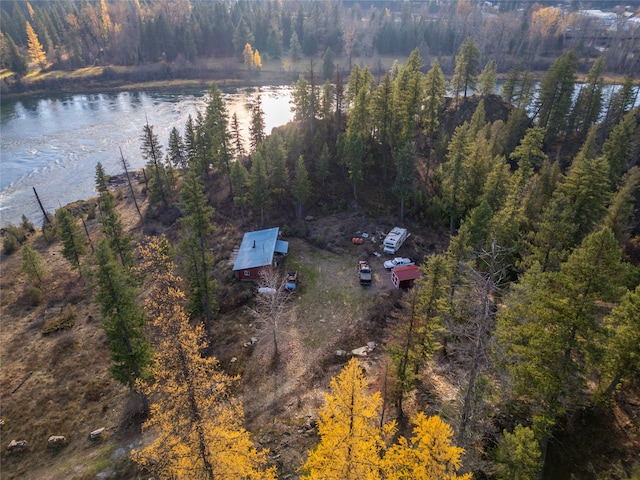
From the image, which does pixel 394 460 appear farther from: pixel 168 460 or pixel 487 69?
pixel 487 69

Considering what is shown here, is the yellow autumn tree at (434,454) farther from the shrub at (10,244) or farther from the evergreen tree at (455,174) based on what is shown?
the shrub at (10,244)

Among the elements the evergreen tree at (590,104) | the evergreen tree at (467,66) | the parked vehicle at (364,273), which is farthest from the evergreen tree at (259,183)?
the evergreen tree at (590,104)

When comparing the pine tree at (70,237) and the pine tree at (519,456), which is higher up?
the pine tree at (519,456)

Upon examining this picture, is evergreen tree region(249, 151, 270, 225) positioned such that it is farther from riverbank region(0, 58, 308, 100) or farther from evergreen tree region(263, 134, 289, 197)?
riverbank region(0, 58, 308, 100)

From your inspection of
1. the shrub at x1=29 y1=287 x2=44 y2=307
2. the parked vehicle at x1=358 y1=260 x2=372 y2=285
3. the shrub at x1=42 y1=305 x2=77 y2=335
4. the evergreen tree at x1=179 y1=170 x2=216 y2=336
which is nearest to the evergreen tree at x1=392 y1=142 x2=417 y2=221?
the parked vehicle at x1=358 y1=260 x2=372 y2=285

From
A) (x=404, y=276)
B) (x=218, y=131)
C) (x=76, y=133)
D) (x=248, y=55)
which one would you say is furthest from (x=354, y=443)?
(x=248, y=55)

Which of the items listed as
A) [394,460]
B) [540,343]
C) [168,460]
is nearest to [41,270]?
[168,460]

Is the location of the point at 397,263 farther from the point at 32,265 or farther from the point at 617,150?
the point at 32,265
